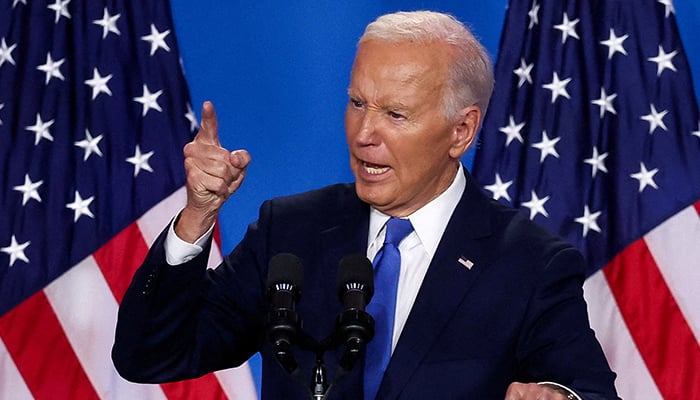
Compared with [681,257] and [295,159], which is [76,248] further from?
[681,257]

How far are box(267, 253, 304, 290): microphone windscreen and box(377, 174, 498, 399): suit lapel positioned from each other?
0.43m

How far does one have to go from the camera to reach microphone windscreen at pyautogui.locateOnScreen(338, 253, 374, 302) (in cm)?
171

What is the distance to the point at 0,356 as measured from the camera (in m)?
3.73

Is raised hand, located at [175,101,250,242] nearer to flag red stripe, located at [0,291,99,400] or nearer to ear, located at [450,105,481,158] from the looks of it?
ear, located at [450,105,481,158]

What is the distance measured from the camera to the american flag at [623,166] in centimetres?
364

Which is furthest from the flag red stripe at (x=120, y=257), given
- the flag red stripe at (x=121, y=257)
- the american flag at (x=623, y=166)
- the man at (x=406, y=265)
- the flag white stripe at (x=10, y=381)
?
the man at (x=406, y=265)

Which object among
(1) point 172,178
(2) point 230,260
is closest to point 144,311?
(2) point 230,260

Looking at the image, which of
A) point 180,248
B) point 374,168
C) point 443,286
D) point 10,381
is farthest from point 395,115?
point 10,381

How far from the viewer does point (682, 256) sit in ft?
12.0

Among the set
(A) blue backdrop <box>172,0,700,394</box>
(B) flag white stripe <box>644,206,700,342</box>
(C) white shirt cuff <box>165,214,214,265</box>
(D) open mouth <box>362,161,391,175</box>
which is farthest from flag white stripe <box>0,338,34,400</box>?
(B) flag white stripe <box>644,206,700,342</box>

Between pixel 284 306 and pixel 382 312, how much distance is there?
0.54 m

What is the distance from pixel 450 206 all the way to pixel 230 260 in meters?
0.47

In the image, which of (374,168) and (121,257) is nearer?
(374,168)

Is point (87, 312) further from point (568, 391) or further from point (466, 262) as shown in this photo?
point (568, 391)
